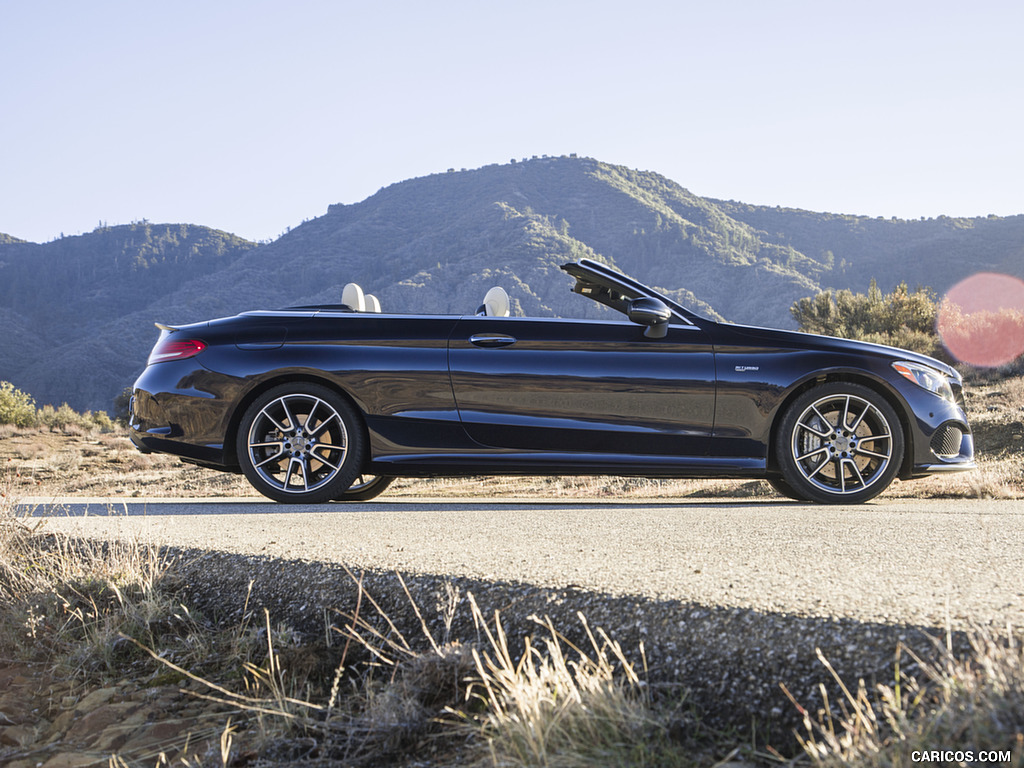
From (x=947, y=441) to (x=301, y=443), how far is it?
4.32 metres

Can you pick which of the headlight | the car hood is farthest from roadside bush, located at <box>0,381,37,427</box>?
Answer: the headlight

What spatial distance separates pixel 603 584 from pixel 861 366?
3.32 m

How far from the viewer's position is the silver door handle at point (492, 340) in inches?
212

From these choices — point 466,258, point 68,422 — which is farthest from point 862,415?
point 466,258

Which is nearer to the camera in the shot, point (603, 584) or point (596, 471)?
point (603, 584)

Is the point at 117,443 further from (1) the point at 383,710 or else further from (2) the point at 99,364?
(2) the point at 99,364

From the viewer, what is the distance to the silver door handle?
17.6ft

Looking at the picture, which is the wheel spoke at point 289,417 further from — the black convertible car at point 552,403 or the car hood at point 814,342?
the car hood at point 814,342

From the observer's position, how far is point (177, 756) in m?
2.60

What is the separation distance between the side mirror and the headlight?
157cm

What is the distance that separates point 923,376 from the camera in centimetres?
547

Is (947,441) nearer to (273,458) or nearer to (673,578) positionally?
(673,578)

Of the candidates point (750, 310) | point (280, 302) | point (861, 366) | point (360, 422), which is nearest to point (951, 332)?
point (861, 366)

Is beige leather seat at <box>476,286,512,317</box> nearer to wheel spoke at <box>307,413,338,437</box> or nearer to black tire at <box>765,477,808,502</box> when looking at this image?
wheel spoke at <box>307,413,338,437</box>
